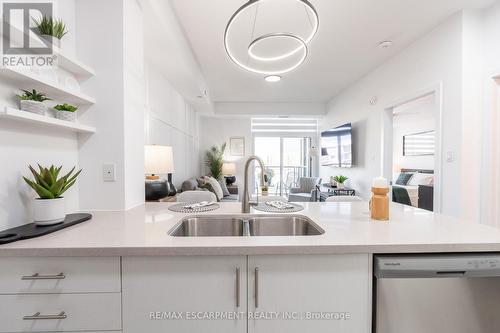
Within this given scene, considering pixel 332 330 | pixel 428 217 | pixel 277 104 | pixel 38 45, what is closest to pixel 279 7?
pixel 38 45

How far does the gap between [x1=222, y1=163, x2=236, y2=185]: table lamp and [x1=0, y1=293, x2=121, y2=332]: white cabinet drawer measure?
5.19m

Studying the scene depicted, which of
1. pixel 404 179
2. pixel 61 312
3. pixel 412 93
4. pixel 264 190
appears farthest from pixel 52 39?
pixel 404 179

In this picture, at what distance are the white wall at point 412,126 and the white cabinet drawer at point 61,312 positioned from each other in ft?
19.6

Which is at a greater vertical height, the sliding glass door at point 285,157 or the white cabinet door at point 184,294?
the sliding glass door at point 285,157

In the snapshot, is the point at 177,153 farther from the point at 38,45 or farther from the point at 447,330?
the point at 447,330

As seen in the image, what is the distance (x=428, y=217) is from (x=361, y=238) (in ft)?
2.12

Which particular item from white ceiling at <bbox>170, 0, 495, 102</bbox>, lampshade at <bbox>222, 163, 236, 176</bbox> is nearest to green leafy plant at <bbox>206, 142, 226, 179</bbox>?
lampshade at <bbox>222, 163, 236, 176</bbox>

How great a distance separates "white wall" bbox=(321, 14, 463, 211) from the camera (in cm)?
219

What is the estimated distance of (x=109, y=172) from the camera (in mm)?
1348

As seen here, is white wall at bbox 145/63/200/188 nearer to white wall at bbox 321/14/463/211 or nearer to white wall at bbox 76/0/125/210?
white wall at bbox 76/0/125/210

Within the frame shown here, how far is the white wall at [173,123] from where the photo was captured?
9.16 ft

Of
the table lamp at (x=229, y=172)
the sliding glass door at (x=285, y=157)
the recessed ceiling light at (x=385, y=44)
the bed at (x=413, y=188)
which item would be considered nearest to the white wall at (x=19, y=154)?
the recessed ceiling light at (x=385, y=44)

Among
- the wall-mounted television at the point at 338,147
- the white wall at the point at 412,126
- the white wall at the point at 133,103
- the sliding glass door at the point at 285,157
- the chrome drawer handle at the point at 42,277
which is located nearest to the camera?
the chrome drawer handle at the point at 42,277

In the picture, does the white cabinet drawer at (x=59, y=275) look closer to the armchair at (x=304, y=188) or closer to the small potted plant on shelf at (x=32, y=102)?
the small potted plant on shelf at (x=32, y=102)
